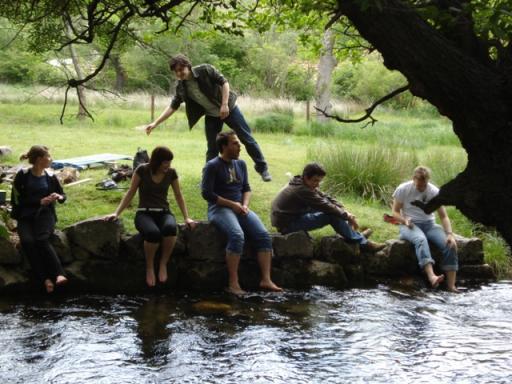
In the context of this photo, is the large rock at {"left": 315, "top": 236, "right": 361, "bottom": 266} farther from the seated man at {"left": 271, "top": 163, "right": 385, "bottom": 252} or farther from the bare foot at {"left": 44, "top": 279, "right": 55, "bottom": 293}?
the bare foot at {"left": 44, "top": 279, "right": 55, "bottom": 293}

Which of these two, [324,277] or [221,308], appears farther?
[324,277]

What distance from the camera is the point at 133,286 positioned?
7141 mm

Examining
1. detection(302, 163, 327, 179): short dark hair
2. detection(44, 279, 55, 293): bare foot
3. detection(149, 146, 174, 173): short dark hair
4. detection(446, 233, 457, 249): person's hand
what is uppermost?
detection(149, 146, 174, 173): short dark hair

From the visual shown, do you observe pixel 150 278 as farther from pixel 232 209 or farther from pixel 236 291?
pixel 232 209

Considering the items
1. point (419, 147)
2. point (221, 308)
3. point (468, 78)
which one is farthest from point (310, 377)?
point (419, 147)

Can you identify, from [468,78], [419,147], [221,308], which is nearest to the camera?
[468,78]

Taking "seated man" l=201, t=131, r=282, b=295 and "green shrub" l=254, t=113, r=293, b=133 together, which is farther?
"green shrub" l=254, t=113, r=293, b=133

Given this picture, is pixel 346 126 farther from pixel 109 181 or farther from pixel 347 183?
pixel 109 181

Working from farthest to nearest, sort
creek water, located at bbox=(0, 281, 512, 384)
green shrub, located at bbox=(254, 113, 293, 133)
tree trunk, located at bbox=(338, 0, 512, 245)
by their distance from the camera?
green shrub, located at bbox=(254, 113, 293, 133) → creek water, located at bbox=(0, 281, 512, 384) → tree trunk, located at bbox=(338, 0, 512, 245)

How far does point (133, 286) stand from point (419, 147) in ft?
31.0

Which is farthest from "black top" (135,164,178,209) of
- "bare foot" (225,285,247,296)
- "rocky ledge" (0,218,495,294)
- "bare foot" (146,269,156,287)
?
"bare foot" (225,285,247,296)

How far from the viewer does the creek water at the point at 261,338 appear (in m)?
5.04

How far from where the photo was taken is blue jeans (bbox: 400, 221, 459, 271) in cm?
778

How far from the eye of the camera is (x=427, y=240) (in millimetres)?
8031
